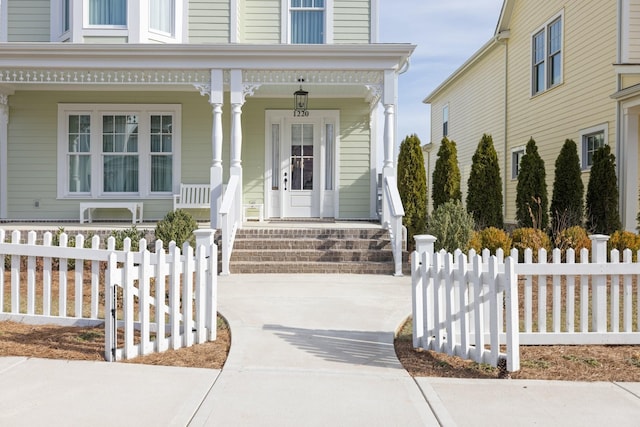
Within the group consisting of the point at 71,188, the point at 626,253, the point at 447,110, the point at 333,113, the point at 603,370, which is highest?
the point at 447,110

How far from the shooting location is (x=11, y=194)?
13.4 metres

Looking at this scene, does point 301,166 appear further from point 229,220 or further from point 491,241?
point 491,241

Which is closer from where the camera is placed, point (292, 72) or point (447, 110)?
point (292, 72)

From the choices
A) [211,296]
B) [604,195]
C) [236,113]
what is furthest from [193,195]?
[604,195]

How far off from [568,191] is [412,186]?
341 centimetres

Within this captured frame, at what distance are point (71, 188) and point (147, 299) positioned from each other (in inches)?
383

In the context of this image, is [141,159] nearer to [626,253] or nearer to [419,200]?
[419,200]

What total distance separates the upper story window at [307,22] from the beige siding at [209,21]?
5.16ft

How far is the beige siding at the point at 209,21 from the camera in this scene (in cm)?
1327

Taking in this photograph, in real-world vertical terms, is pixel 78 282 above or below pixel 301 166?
below

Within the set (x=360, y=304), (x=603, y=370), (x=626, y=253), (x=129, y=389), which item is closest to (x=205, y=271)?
(x=129, y=389)

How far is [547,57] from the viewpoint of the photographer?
1541 cm

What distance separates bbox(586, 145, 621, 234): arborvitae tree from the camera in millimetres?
10945

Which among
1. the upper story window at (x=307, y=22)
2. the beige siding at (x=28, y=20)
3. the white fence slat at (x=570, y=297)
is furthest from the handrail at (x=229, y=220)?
the beige siding at (x=28, y=20)
